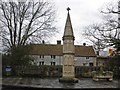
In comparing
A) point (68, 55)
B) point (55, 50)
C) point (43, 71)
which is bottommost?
point (43, 71)

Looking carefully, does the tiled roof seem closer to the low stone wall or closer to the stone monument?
the low stone wall

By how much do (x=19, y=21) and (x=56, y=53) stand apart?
25.3 m

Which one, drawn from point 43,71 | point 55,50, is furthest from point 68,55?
point 55,50

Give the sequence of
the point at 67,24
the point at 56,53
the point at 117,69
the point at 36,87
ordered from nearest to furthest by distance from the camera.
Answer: the point at 36,87 → the point at 67,24 → the point at 117,69 → the point at 56,53

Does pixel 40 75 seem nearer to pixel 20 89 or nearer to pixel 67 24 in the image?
pixel 67 24

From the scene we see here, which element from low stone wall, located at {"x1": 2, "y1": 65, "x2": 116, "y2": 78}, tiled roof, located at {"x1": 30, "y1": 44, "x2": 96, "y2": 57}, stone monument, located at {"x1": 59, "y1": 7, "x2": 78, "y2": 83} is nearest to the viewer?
stone monument, located at {"x1": 59, "y1": 7, "x2": 78, "y2": 83}

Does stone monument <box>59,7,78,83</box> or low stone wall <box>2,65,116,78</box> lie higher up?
stone monument <box>59,7,78,83</box>

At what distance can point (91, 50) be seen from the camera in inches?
2589

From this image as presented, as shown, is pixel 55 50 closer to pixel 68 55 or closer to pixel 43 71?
pixel 43 71

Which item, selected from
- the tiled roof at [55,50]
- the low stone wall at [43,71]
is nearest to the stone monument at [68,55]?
the low stone wall at [43,71]

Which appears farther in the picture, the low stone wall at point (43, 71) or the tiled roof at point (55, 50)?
the tiled roof at point (55, 50)

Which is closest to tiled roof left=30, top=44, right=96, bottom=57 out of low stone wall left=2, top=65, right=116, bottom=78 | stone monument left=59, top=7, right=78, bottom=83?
low stone wall left=2, top=65, right=116, bottom=78

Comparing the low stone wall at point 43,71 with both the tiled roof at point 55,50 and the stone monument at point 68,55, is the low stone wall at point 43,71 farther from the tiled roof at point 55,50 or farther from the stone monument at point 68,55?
the tiled roof at point 55,50

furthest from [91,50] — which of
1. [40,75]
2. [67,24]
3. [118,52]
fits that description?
[67,24]
